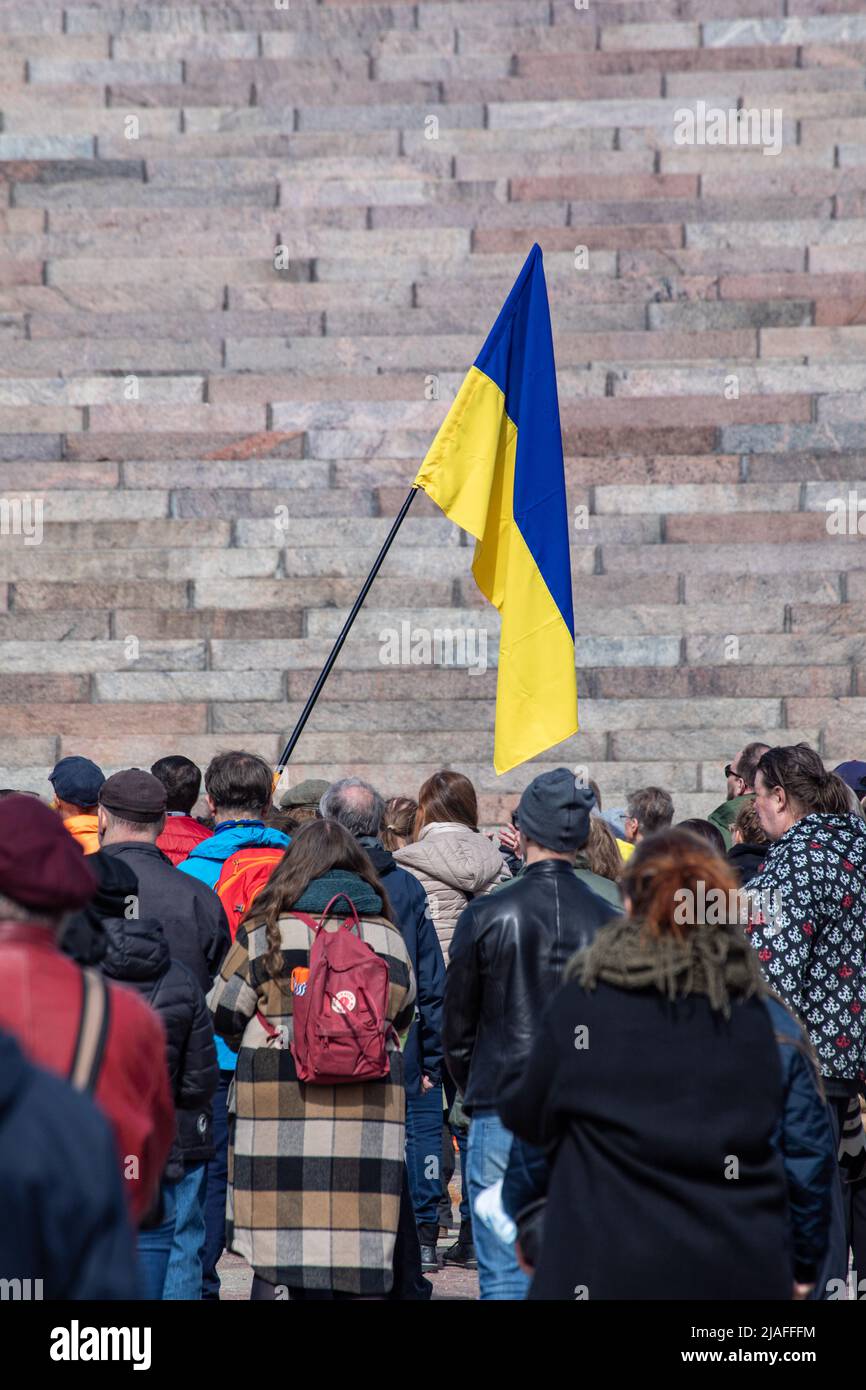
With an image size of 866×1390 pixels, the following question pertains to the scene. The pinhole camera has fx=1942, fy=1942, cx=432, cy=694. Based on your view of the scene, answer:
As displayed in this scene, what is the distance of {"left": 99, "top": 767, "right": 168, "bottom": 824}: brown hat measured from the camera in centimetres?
479

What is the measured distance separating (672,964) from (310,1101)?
5.81ft

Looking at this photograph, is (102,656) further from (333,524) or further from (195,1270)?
(195,1270)

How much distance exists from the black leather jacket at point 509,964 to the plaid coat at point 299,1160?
387mm

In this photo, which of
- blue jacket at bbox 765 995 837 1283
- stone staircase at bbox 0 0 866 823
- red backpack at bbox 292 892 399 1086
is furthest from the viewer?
stone staircase at bbox 0 0 866 823

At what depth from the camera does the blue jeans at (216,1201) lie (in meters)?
5.30

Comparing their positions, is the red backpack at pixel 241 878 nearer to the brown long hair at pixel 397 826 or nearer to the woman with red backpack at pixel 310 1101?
the woman with red backpack at pixel 310 1101

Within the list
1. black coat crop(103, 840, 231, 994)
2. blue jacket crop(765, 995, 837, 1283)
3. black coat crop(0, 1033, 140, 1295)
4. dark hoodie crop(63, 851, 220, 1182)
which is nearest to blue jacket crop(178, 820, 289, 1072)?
black coat crop(103, 840, 231, 994)

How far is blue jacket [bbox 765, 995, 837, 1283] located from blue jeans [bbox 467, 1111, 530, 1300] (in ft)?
2.94

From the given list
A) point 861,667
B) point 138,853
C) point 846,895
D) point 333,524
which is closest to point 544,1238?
point 846,895

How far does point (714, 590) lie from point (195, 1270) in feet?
22.4

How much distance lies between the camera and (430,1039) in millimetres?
5656

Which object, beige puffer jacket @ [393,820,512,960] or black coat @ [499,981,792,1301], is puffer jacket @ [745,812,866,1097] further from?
beige puffer jacket @ [393,820,512,960]

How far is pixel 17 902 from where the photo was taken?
2.50 metres

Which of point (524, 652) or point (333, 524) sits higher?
point (333, 524)
